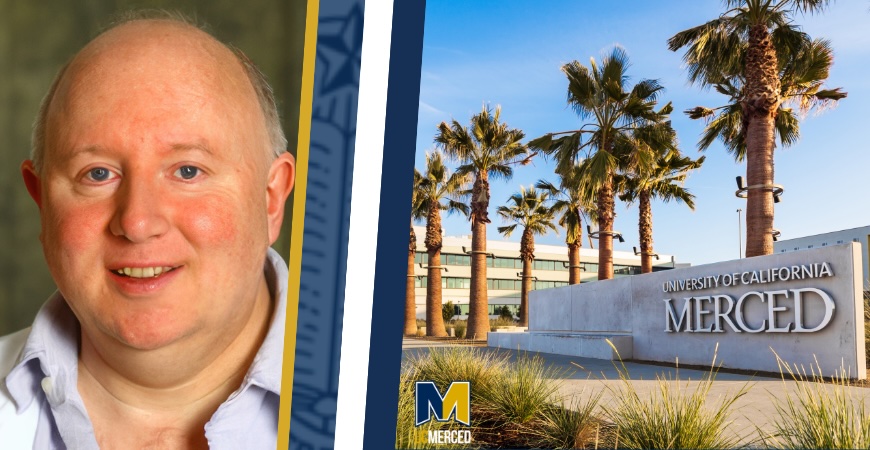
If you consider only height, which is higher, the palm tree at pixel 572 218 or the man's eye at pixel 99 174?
the palm tree at pixel 572 218

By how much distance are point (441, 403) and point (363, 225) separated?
1.81 meters

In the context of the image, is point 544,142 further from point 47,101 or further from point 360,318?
point 47,101

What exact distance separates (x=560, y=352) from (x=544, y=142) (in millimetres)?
3492

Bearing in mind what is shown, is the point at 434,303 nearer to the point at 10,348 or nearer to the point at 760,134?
the point at 760,134

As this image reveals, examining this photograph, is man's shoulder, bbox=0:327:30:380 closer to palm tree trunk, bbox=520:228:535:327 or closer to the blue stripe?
the blue stripe

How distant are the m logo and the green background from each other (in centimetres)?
200

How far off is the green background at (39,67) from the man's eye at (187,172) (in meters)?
0.50

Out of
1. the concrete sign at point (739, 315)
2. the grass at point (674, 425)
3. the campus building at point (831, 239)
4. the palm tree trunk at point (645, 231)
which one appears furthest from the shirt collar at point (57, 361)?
the campus building at point (831, 239)

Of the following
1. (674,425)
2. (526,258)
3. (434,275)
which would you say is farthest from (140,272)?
(526,258)

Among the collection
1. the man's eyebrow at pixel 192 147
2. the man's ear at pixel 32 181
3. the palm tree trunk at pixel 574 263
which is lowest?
the man's ear at pixel 32 181

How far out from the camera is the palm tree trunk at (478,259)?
1228 cm

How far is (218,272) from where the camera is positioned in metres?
2.20

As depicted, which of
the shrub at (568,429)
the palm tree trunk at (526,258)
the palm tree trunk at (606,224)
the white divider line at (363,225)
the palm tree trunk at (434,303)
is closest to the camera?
the white divider line at (363,225)

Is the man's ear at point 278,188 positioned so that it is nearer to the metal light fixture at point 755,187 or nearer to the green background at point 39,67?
the green background at point 39,67
